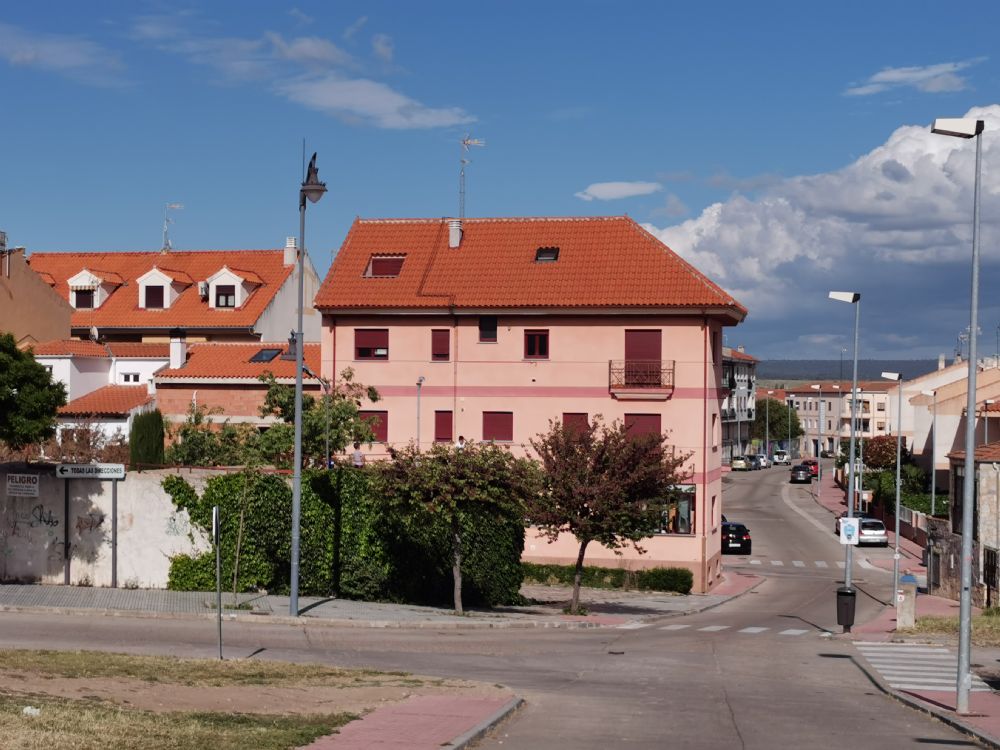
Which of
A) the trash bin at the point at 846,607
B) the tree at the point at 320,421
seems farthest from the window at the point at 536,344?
the trash bin at the point at 846,607

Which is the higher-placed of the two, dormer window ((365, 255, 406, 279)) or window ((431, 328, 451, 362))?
dormer window ((365, 255, 406, 279))

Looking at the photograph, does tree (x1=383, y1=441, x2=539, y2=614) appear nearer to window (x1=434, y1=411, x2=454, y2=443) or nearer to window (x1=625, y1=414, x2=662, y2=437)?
window (x1=625, y1=414, x2=662, y2=437)

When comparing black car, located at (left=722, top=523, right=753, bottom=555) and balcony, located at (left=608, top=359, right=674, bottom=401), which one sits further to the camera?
black car, located at (left=722, top=523, right=753, bottom=555)

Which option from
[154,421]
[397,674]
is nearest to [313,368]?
[154,421]

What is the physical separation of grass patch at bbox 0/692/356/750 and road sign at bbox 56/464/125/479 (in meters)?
14.8

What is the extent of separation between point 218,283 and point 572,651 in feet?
132

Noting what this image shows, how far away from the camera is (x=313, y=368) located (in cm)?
5125

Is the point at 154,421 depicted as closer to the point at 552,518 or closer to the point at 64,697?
the point at 552,518

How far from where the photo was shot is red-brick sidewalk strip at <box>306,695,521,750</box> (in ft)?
46.9

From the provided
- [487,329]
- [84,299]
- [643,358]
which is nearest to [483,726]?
[643,358]

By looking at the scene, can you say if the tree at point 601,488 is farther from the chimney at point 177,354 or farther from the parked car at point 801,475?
the parked car at point 801,475

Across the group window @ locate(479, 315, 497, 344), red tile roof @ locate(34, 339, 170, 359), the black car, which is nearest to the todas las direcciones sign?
window @ locate(479, 315, 497, 344)

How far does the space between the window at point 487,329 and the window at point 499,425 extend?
266cm

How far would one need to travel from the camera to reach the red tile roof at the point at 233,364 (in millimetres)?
51375
